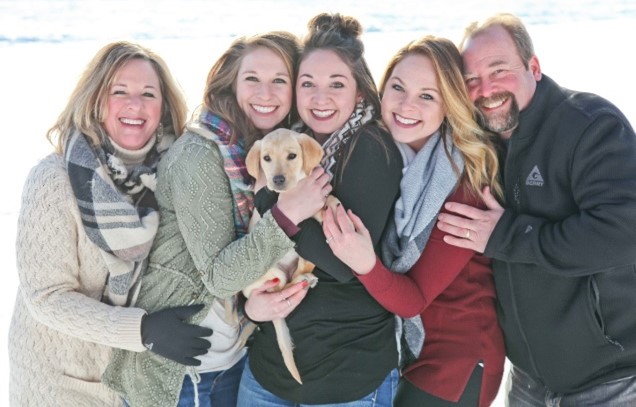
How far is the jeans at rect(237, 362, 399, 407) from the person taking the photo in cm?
243

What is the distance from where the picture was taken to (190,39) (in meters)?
15.4

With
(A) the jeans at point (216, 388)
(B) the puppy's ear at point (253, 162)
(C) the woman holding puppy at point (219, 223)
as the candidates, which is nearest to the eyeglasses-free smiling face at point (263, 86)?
(C) the woman holding puppy at point (219, 223)

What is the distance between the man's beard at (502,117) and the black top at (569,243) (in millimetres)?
35

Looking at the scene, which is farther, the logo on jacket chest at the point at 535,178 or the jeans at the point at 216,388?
the jeans at the point at 216,388

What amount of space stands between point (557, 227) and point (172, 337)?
1419 millimetres

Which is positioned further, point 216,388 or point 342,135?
point 216,388

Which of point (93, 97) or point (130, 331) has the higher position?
point (93, 97)

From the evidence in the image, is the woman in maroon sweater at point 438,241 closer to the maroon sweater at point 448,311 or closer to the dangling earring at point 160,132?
the maroon sweater at point 448,311

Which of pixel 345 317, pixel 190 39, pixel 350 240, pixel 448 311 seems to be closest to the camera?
pixel 350 240

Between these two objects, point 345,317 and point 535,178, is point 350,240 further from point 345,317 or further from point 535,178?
point 535,178

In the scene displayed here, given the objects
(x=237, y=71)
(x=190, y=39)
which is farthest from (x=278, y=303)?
(x=190, y=39)

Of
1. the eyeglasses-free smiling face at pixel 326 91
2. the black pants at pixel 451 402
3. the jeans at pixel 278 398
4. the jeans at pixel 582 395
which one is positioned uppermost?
the eyeglasses-free smiling face at pixel 326 91

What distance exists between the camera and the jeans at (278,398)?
2.43 meters

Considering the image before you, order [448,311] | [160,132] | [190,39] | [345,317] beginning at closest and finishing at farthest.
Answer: [345,317] < [448,311] < [160,132] < [190,39]
